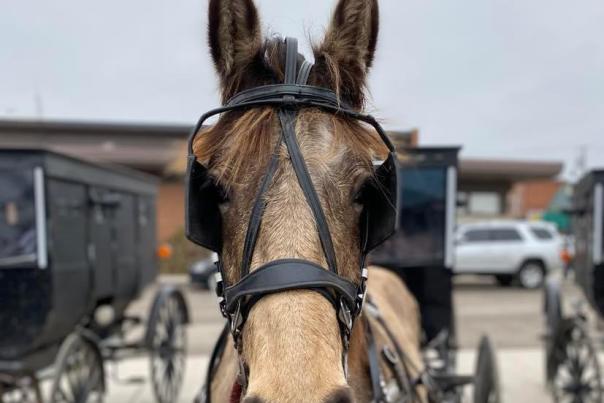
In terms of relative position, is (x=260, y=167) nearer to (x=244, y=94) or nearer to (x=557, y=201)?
(x=244, y=94)

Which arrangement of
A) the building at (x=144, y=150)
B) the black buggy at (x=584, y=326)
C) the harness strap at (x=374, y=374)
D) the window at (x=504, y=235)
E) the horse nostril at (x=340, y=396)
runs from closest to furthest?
the horse nostril at (x=340, y=396) → the harness strap at (x=374, y=374) → the black buggy at (x=584, y=326) → the window at (x=504, y=235) → the building at (x=144, y=150)

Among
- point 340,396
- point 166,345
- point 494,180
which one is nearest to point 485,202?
point 494,180

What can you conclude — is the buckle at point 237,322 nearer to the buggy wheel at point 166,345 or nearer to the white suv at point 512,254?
the buggy wheel at point 166,345

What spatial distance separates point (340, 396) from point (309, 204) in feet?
1.61

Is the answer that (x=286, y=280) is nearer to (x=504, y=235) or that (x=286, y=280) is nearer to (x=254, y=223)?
(x=254, y=223)

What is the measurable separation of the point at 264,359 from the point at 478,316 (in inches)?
411

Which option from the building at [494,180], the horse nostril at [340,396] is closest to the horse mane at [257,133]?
the horse nostril at [340,396]

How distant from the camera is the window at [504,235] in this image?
1491 centimetres

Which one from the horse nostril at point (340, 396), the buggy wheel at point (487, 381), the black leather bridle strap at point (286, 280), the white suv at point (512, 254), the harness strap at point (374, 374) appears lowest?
the white suv at point (512, 254)

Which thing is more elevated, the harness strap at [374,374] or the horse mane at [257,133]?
the horse mane at [257,133]

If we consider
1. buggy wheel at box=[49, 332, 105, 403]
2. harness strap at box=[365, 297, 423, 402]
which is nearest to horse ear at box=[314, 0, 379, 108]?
harness strap at box=[365, 297, 423, 402]

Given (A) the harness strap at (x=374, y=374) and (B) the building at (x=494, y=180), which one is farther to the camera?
(B) the building at (x=494, y=180)

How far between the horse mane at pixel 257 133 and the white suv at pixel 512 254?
13549 mm

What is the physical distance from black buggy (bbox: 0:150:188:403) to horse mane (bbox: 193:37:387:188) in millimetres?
2797
